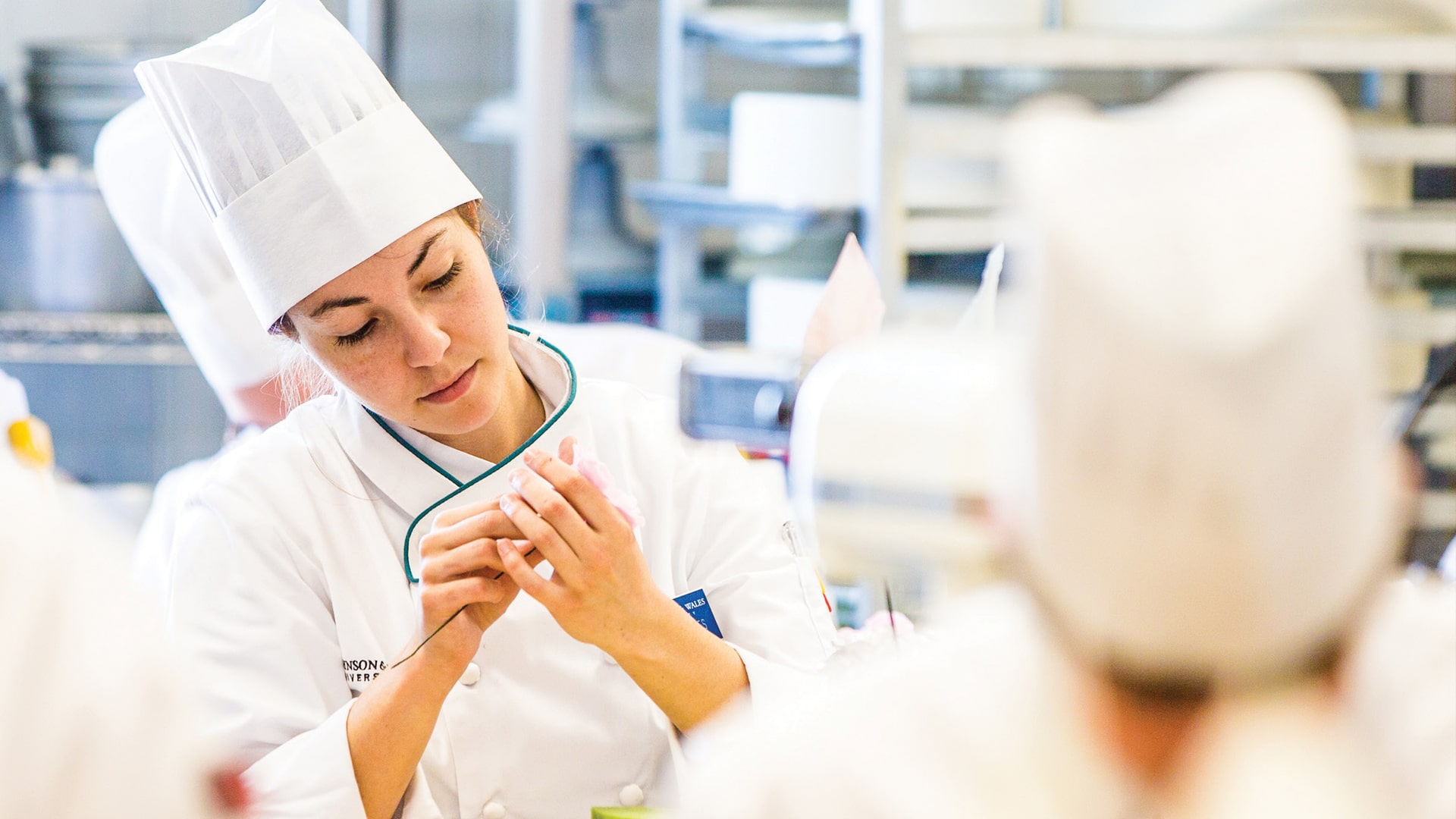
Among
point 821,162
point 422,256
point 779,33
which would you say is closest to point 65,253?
point 779,33

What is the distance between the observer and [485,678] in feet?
4.56

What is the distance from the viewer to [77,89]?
3.36m

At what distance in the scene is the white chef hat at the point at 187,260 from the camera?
2.33 metres

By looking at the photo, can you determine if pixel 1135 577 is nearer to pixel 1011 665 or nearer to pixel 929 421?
pixel 1011 665

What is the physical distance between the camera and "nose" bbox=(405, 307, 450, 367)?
1.35 m

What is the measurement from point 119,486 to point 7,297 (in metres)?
0.59

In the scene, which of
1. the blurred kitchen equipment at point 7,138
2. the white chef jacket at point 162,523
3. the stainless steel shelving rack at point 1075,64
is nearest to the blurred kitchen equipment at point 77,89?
the blurred kitchen equipment at point 7,138

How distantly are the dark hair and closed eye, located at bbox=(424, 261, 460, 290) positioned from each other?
110 millimetres

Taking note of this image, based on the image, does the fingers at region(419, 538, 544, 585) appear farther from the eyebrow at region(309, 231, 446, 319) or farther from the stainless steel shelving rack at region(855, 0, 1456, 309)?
the stainless steel shelving rack at region(855, 0, 1456, 309)

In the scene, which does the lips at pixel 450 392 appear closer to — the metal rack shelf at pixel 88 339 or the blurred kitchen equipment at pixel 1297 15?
the blurred kitchen equipment at pixel 1297 15

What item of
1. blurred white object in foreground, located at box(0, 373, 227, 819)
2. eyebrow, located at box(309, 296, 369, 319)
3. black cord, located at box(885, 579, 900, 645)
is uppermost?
eyebrow, located at box(309, 296, 369, 319)

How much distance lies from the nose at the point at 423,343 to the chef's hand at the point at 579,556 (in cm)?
21

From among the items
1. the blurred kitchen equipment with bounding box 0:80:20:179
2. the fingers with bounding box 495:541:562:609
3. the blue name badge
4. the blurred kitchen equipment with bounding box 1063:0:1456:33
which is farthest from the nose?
the blurred kitchen equipment with bounding box 0:80:20:179

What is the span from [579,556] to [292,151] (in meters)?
0.59
